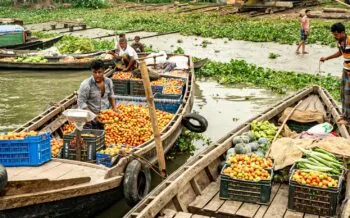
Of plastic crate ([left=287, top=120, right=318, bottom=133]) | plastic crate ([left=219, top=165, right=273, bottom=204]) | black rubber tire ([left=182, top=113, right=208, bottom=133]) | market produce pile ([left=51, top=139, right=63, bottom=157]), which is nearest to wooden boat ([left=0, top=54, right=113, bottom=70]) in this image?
black rubber tire ([left=182, top=113, right=208, bottom=133])

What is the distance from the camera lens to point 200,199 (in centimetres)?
575

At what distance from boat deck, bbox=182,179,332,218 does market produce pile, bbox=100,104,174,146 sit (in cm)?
216

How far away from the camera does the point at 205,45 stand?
2159 cm

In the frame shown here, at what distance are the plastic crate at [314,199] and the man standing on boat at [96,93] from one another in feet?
11.8

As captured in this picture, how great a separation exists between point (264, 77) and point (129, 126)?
8158 mm

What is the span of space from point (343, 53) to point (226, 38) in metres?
15.7

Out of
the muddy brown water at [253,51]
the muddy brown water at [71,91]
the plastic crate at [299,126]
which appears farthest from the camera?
the muddy brown water at [253,51]

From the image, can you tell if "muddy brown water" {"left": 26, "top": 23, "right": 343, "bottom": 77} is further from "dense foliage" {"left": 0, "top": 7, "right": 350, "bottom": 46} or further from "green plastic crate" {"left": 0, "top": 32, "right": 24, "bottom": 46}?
"green plastic crate" {"left": 0, "top": 32, "right": 24, "bottom": 46}

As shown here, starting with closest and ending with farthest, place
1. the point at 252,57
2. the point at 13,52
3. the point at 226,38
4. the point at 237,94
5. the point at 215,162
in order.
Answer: the point at 215,162 → the point at 237,94 → the point at 13,52 → the point at 252,57 → the point at 226,38

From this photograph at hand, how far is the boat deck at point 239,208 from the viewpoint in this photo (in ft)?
17.6

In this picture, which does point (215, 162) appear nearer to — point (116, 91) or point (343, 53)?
point (343, 53)

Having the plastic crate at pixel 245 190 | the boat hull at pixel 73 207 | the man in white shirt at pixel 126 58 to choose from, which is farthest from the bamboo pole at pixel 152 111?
the man in white shirt at pixel 126 58

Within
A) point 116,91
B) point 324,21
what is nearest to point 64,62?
point 116,91

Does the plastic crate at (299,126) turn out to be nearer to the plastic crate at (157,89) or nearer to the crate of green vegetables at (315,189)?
the crate of green vegetables at (315,189)
